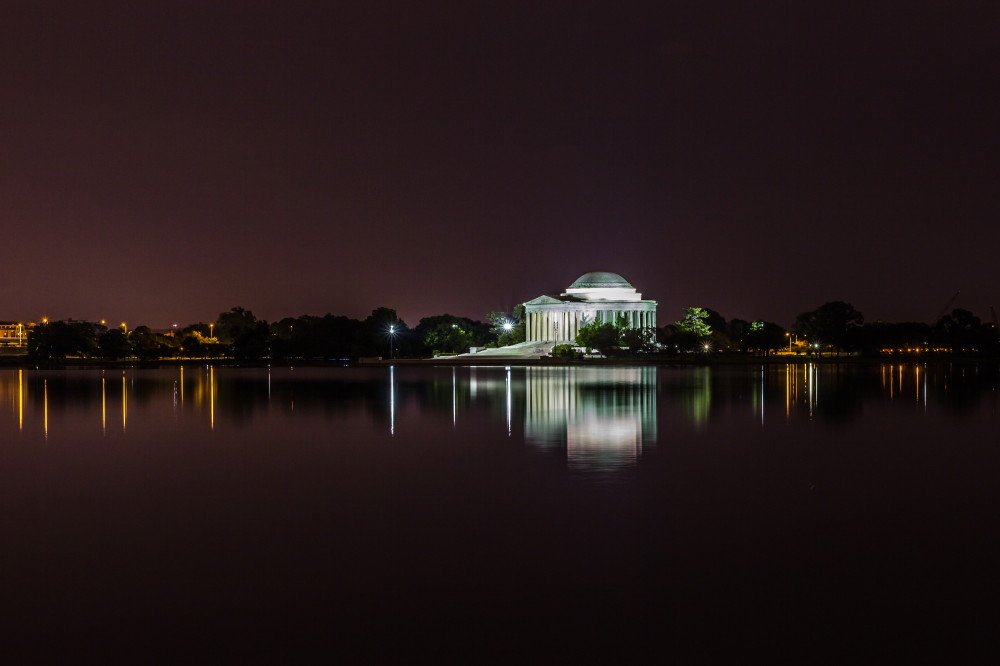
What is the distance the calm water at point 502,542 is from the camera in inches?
450

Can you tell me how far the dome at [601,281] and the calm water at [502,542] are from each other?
444 feet

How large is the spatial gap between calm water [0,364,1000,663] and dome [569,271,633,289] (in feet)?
444

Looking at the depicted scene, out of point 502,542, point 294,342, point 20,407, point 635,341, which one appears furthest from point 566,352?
point 502,542

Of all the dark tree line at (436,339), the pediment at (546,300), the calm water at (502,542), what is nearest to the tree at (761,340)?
the dark tree line at (436,339)

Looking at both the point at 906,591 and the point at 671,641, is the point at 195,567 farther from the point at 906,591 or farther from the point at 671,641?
the point at 906,591

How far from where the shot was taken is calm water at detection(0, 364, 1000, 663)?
11.4m

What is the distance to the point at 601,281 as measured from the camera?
169000 millimetres

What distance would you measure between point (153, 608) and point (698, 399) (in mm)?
38468

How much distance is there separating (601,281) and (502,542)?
155 meters

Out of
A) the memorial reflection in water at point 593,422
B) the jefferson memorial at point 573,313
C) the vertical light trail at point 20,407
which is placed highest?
the jefferson memorial at point 573,313

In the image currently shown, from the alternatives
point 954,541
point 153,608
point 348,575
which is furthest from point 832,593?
point 153,608

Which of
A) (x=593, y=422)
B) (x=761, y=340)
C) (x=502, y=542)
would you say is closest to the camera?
(x=502, y=542)

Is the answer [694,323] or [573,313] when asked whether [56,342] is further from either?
[694,323]

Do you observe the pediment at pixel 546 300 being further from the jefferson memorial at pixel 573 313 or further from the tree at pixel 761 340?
the tree at pixel 761 340
